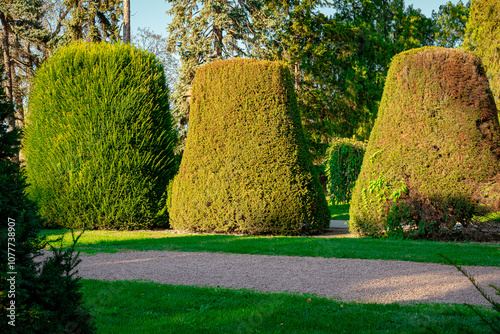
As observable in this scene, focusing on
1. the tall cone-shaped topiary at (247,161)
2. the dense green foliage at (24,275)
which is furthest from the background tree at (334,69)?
the dense green foliage at (24,275)

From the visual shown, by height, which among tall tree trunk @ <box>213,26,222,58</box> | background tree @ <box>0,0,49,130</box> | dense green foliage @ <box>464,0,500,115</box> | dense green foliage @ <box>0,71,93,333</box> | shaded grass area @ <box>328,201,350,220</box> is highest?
background tree @ <box>0,0,49,130</box>

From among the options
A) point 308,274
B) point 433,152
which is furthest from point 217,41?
point 308,274

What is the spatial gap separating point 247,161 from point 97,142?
13.2 ft

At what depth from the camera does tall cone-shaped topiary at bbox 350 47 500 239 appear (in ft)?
27.5

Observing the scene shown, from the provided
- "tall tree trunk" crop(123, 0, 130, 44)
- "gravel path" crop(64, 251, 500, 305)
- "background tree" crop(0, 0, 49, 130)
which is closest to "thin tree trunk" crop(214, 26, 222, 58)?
"tall tree trunk" crop(123, 0, 130, 44)

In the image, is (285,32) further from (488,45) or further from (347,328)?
(347,328)

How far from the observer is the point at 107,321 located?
12.2 feet

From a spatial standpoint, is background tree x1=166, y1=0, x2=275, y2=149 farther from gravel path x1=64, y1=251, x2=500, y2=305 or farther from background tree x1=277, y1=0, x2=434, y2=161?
gravel path x1=64, y1=251, x2=500, y2=305

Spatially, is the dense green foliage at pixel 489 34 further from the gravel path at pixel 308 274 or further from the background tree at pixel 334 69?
the gravel path at pixel 308 274

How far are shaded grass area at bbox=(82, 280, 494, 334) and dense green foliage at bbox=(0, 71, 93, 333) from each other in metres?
1.03

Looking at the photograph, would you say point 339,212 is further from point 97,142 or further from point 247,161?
point 97,142

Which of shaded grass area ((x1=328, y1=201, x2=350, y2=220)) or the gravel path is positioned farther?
shaded grass area ((x1=328, y1=201, x2=350, y2=220))

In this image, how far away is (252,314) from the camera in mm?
3750

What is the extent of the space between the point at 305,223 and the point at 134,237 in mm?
3972
